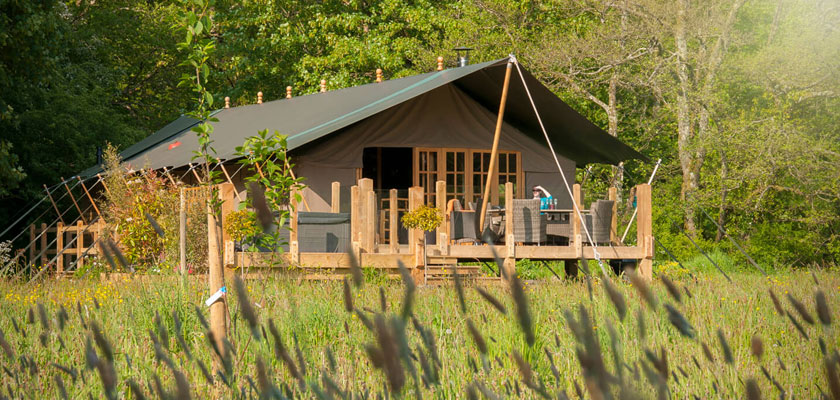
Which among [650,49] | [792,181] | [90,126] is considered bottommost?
[792,181]

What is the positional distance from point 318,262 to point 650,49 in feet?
36.4

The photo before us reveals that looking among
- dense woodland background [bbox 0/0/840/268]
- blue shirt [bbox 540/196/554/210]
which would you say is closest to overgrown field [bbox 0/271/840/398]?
blue shirt [bbox 540/196/554/210]

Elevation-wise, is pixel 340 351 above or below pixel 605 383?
below

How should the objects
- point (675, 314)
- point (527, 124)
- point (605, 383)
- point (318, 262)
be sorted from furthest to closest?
point (527, 124)
point (318, 262)
point (675, 314)
point (605, 383)

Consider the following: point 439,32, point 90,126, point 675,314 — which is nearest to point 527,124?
point 439,32

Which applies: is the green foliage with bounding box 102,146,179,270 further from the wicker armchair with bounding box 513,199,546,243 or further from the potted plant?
the wicker armchair with bounding box 513,199,546,243

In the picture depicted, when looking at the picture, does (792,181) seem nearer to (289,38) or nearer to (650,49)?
(650,49)

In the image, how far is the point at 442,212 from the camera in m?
8.19

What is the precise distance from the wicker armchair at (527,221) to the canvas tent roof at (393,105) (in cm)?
202

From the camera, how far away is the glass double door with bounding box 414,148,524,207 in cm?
1173

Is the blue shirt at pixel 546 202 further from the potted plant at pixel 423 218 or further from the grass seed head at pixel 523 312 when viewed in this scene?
the grass seed head at pixel 523 312

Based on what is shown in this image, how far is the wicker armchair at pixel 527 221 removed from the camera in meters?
8.50

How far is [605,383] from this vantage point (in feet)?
3.74

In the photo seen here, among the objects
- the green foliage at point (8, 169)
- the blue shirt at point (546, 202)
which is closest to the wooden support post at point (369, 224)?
the blue shirt at point (546, 202)
